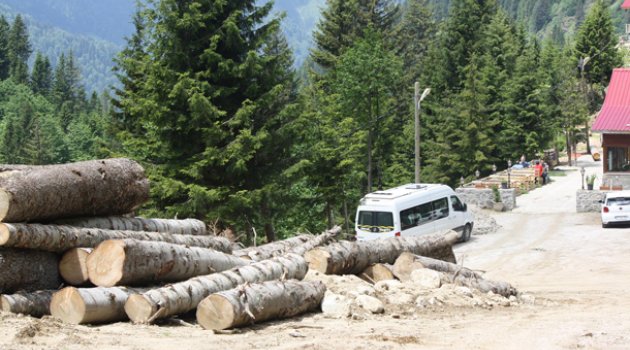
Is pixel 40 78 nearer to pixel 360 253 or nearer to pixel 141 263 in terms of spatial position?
pixel 360 253

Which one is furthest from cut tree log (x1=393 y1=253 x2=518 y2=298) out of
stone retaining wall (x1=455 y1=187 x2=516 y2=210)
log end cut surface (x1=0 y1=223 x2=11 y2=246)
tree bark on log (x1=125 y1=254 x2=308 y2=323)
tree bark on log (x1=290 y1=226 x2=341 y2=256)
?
stone retaining wall (x1=455 y1=187 x2=516 y2=210)

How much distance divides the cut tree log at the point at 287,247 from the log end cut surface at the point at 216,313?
4.46 m

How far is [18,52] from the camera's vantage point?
17512 centimetres

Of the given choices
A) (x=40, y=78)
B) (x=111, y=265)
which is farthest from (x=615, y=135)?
(x=40, y=78)

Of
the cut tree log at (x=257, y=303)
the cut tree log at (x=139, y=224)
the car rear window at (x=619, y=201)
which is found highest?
the cut tree log at (x=139, y=224)

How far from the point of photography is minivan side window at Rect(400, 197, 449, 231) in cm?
2777

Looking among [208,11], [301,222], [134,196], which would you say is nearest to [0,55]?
[301,222]

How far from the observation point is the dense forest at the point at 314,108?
28.5 meters

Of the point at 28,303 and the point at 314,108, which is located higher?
the point at 314,108

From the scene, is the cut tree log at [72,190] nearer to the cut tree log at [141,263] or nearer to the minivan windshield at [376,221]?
the cut tree log at [141,263]

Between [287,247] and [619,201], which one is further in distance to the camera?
[619,201]

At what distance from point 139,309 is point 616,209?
81.3 feet

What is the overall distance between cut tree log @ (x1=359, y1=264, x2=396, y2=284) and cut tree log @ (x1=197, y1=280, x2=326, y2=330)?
314 cm

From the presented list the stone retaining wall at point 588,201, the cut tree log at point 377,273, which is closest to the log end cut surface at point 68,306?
the cut tree log at point 377,273
